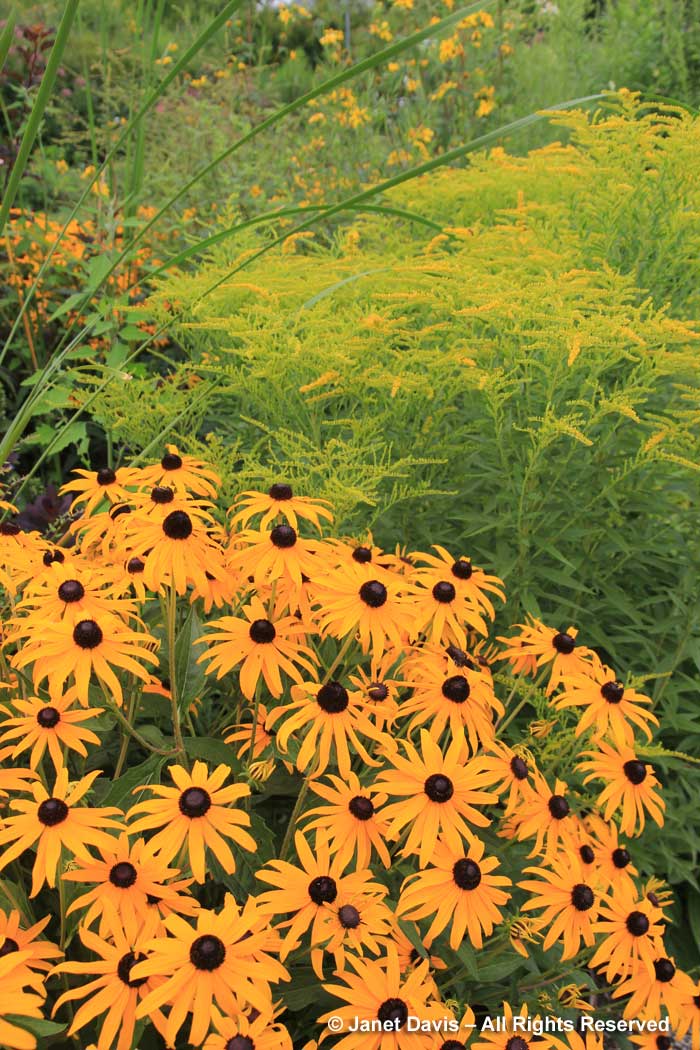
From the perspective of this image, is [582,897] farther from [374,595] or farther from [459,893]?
[374,595]

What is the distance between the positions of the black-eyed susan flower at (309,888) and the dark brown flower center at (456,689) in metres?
0.29

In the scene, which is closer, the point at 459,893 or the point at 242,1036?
the point at 242,1036

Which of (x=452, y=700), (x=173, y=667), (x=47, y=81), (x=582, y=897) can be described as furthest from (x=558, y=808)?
(x=47, y=81)

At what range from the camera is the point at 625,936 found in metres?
1.34

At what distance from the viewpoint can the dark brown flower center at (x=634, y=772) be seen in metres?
1.42

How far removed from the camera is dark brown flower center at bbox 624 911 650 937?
1323 millimetres

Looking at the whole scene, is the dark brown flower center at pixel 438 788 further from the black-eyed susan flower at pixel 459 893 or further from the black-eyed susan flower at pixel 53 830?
the black-eyed susan flower at pixel 53 830

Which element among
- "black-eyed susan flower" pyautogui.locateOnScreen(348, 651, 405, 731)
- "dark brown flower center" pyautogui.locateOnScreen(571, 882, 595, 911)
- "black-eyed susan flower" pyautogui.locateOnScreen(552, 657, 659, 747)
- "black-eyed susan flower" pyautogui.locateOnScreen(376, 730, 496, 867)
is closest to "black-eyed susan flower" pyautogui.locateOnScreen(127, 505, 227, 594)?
"black-eyed susan flower" pyautogui.locateOnScreen(348, 651, 405, 731)

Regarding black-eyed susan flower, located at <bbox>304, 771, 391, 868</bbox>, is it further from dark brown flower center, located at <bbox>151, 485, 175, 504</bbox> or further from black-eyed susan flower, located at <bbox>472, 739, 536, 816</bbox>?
dark brown flower center, located at <bbox>151, 485, 175, 504</bbox>

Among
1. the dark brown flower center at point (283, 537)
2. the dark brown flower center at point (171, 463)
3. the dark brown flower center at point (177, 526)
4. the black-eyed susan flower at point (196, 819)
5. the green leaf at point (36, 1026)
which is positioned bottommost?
the green leaf at point (36, 1026)

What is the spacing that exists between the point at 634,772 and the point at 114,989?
2.90 feet

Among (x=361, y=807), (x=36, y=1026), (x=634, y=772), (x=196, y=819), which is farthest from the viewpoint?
(x=634, y=772)

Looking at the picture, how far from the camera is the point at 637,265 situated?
8.14 feet

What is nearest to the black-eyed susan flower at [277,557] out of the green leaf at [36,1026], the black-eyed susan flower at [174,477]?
the black-eyed susan flower at [174,477]
